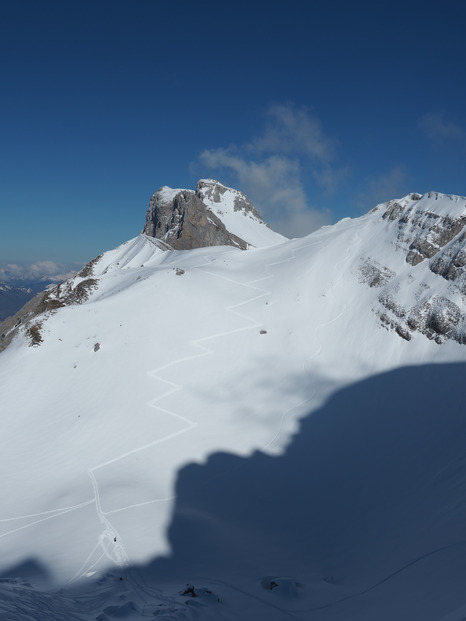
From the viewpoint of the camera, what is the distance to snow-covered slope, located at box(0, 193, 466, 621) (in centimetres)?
1192

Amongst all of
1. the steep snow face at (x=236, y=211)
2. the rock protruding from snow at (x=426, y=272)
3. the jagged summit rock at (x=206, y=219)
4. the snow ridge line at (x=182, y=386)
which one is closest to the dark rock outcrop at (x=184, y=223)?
the jagged summit rock at (x=206, y=219)

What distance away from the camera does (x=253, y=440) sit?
23812 millimetres

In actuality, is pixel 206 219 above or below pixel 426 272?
above

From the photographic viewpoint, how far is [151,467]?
21.8 metres

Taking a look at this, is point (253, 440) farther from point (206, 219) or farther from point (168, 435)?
point (206, 219)

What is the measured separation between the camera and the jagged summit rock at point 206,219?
88188mm

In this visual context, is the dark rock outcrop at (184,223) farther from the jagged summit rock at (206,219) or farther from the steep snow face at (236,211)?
the steep snow face at (236,211)

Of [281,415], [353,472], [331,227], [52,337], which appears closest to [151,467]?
[281,415]

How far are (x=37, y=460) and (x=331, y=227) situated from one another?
4690 cm

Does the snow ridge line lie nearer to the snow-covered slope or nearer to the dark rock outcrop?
the snow-covered slope

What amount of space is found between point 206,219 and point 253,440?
78.2m

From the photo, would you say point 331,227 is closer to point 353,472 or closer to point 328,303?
point 328,303

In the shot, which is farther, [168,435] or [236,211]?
[236,211]

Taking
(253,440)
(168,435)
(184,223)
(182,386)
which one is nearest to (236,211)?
(184,223)
